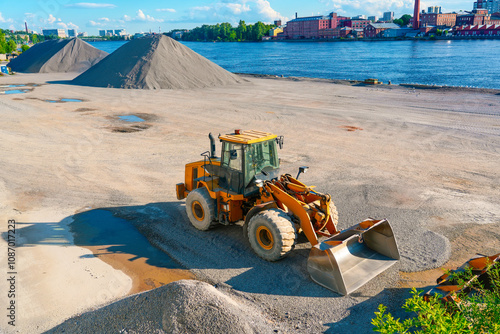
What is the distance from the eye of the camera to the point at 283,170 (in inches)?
617

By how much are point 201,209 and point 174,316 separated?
4321mm

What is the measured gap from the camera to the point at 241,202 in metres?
9.64

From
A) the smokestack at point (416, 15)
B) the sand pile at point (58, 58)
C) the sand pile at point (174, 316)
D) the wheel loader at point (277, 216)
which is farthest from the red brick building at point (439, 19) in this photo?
the sand pile at point (174, 316)

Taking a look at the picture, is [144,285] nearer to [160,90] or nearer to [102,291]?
[102,291]

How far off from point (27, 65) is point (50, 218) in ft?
199

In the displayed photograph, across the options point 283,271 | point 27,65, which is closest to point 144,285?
point 283,271

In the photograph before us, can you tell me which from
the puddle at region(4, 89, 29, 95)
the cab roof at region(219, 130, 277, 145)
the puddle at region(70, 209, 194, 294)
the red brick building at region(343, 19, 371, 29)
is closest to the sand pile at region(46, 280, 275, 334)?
the puddle at region(70, 209, 194, 294)

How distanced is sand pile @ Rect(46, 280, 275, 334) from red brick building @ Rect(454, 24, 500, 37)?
182 meters

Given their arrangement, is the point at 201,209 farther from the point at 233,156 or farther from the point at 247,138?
the point at 247,138

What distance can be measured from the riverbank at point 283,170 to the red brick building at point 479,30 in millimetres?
148839

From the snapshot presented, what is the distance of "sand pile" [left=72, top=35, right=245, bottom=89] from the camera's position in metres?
39.9

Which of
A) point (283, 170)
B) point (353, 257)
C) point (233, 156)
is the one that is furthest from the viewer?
point (283, 170)

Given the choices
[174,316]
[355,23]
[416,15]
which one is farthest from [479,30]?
[174,316]

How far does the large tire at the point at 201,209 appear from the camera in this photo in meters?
9.79
